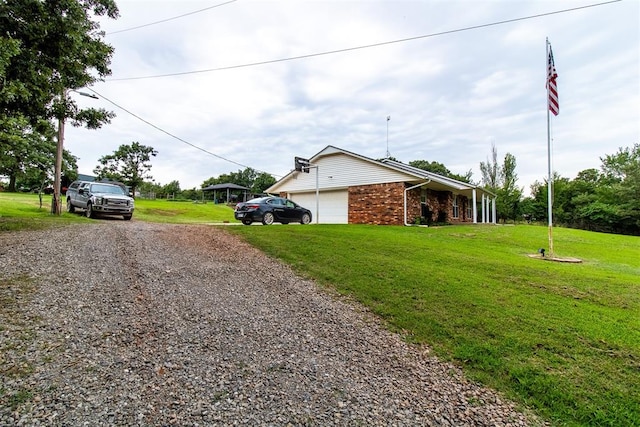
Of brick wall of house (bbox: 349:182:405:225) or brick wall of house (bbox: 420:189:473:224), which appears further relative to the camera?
brick wall of house (bbox: 420:189:473:224)

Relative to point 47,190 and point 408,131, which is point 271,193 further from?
point 47,190

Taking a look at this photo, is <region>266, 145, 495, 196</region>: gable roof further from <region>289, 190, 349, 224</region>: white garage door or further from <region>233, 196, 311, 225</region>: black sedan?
<region>233, 196, 311, 225</region>: black sedan

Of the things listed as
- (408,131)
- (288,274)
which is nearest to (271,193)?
(408,131)

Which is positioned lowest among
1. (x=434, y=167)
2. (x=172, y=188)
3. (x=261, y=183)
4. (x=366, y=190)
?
(x=366, y=190)

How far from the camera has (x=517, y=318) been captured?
12.8 ft

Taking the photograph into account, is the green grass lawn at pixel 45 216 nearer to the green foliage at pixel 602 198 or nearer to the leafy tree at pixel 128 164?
the leafy tree at pixel 128 164

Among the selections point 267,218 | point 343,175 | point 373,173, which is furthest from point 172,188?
point 373,173

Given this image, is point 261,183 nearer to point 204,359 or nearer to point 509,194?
point 509,194

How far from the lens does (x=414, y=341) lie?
3480 millimetres

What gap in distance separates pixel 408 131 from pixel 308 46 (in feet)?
47.8

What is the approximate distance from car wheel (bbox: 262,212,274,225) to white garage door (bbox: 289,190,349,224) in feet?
18.5

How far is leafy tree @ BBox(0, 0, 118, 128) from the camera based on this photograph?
20.6 feet

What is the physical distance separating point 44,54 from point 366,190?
46.5 ft

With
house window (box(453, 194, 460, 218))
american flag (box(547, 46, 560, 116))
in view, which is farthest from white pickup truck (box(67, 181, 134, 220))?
house window (box(453, 194, 460, 218))
